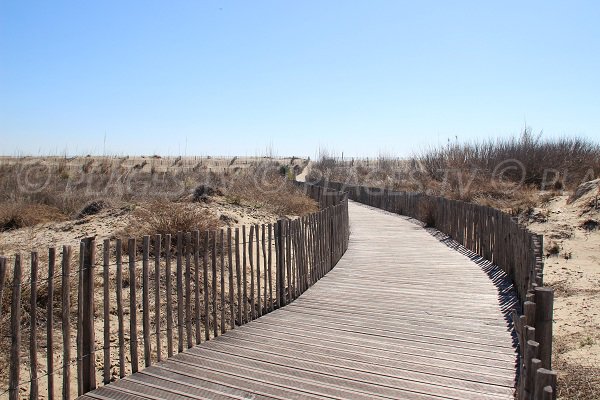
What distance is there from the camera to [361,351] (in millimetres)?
5543

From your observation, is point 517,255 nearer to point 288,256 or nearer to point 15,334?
point 288,256

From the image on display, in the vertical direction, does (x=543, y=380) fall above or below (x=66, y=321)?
above

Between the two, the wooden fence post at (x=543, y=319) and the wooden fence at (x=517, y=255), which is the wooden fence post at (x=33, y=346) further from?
the wooden fence post at (x=543, y=319)

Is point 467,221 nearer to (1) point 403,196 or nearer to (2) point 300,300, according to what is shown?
(2) point 300,300

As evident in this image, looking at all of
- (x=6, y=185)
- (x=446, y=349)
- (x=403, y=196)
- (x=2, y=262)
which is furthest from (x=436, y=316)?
(x=6, y=185)

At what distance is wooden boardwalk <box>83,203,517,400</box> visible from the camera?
14.9 ft

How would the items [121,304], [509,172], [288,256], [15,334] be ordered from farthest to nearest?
1. [509,172]
2. [288,256]
3. [121,304]
4. [15,334]

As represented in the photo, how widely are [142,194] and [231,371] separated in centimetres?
1325

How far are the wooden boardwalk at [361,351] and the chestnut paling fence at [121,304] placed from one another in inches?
10.5

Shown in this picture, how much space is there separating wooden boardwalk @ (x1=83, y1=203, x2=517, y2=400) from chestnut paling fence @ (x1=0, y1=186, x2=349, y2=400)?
0.27 m

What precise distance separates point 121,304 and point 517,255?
5.94 meters

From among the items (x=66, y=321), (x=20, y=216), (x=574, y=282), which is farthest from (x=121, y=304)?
(x=20, y=216)

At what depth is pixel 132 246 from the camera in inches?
201

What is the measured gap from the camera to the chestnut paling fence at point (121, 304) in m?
4.34
